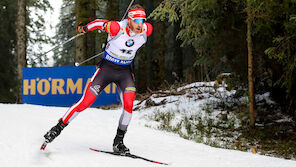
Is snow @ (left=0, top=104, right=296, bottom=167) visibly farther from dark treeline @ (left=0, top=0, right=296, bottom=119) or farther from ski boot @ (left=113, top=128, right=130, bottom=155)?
dark treeline @ (left=0, top=0, right=296, bottom=119)

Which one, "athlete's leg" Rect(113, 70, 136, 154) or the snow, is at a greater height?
"athlete's leg" Rect(113, 70, 136, 154)

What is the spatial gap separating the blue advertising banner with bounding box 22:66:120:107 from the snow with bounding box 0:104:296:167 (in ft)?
12.9

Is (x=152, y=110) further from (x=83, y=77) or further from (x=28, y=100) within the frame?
(x=28, y=100)

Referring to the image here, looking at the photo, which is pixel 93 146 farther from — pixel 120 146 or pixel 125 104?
pixel 125 104

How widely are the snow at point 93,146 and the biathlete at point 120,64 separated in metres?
0.52

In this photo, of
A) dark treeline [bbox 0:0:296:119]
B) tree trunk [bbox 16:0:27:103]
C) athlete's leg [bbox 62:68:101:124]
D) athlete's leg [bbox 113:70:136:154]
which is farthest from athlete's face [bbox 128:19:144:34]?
tree trunk [bbox 16:0:27:103]

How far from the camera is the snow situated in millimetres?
5051

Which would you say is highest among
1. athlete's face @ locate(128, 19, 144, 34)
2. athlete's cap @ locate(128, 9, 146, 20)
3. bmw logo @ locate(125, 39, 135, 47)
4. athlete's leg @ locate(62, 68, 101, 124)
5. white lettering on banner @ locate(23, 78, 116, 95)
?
athlete's cap @ locate(128, 9, 146, 20)

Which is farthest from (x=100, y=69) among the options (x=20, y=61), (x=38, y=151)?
(x=20, y=61)

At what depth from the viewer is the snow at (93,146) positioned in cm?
505

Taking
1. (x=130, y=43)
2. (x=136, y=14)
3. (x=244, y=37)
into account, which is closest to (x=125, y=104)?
(x=130, y=43)

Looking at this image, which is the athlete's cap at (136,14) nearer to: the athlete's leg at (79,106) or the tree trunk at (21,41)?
the athlete's leg at (79,106)

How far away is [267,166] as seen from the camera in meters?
5.34

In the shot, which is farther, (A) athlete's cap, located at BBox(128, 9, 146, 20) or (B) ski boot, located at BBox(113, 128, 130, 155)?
(B) ski boot, located at BBox(113, 128, 130, 155)
